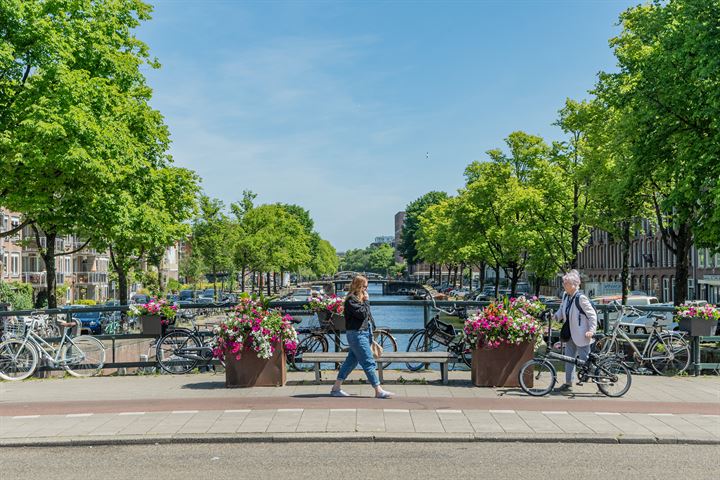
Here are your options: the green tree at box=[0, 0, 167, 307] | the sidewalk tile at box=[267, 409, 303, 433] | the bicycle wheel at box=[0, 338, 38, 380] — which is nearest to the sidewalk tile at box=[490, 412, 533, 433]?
the sidewalk tile at box=[267, 409, 303, 433]

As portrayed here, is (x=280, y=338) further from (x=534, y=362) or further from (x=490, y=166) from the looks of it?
(x=490, y=166)

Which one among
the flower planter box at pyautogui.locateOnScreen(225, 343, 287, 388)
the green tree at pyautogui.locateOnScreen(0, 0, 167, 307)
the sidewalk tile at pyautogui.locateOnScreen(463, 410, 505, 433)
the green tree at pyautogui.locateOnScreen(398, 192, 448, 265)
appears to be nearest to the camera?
the sidewalk tile at pyautogui.locateOnScreen(463, 410, 505, 433)

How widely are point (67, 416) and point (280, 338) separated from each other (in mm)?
3529

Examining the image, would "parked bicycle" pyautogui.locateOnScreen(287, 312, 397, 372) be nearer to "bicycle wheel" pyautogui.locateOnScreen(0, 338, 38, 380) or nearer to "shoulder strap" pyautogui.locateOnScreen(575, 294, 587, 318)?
"shoulder strap" pyautogui.locateOnScreen(575, 294, 587, 318)

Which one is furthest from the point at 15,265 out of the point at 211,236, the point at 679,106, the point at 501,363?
the point at 501,363

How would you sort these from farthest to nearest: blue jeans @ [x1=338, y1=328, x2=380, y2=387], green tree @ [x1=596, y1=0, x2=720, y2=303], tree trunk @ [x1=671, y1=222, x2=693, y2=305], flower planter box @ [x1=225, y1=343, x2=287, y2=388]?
tree trunk @ [x1=671, y1=222, x2=693, y2=305], green tree @ [x1=596, y1=0, x2=720, y2=303], flower planter box @ [x1=225, y1=343, x2=287, y2=388], blue jeans @ [x1=338, y1=328, x2=380, y2=387]

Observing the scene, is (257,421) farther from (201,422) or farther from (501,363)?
(501,363)

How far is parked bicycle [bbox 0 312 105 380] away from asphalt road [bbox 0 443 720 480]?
6166 millimetres

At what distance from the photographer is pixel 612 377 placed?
12.2m

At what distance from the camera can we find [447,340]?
14914mm

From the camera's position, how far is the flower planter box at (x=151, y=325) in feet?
48.7

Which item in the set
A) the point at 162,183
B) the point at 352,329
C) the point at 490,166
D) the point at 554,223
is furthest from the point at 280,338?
the point at 490,166

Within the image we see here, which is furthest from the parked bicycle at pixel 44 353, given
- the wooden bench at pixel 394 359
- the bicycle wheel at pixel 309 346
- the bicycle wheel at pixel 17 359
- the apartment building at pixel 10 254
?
the apartment building at pixel 10 254

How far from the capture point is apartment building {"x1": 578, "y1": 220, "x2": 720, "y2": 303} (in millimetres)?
61100
